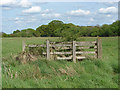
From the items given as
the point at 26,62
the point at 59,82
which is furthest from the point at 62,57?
the point at 59,82

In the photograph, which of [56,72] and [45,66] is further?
[45,66]

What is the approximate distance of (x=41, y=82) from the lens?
253 inches

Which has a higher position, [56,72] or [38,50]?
[38,50]

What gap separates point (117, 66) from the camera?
9789mm

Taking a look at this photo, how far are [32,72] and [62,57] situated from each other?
395 centimetres

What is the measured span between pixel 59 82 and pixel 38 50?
516cm

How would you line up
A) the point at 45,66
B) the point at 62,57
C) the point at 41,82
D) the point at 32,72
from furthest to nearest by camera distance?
the point at 62,57 → the point at 45,66 → the point at 32,72 → the point at 41,82

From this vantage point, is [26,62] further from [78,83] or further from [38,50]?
[78,83]

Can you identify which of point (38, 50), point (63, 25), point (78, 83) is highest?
point (63, 25)

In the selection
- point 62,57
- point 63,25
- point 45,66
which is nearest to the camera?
point 45,66

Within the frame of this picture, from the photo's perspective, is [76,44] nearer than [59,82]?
No

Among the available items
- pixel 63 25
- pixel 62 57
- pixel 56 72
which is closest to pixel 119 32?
pixel 63 25

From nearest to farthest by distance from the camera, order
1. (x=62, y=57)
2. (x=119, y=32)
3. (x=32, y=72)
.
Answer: (x=32, y=72), (x=62, y=57), (x=119, y=32)

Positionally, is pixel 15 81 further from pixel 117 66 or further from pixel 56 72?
pixel 117 66
